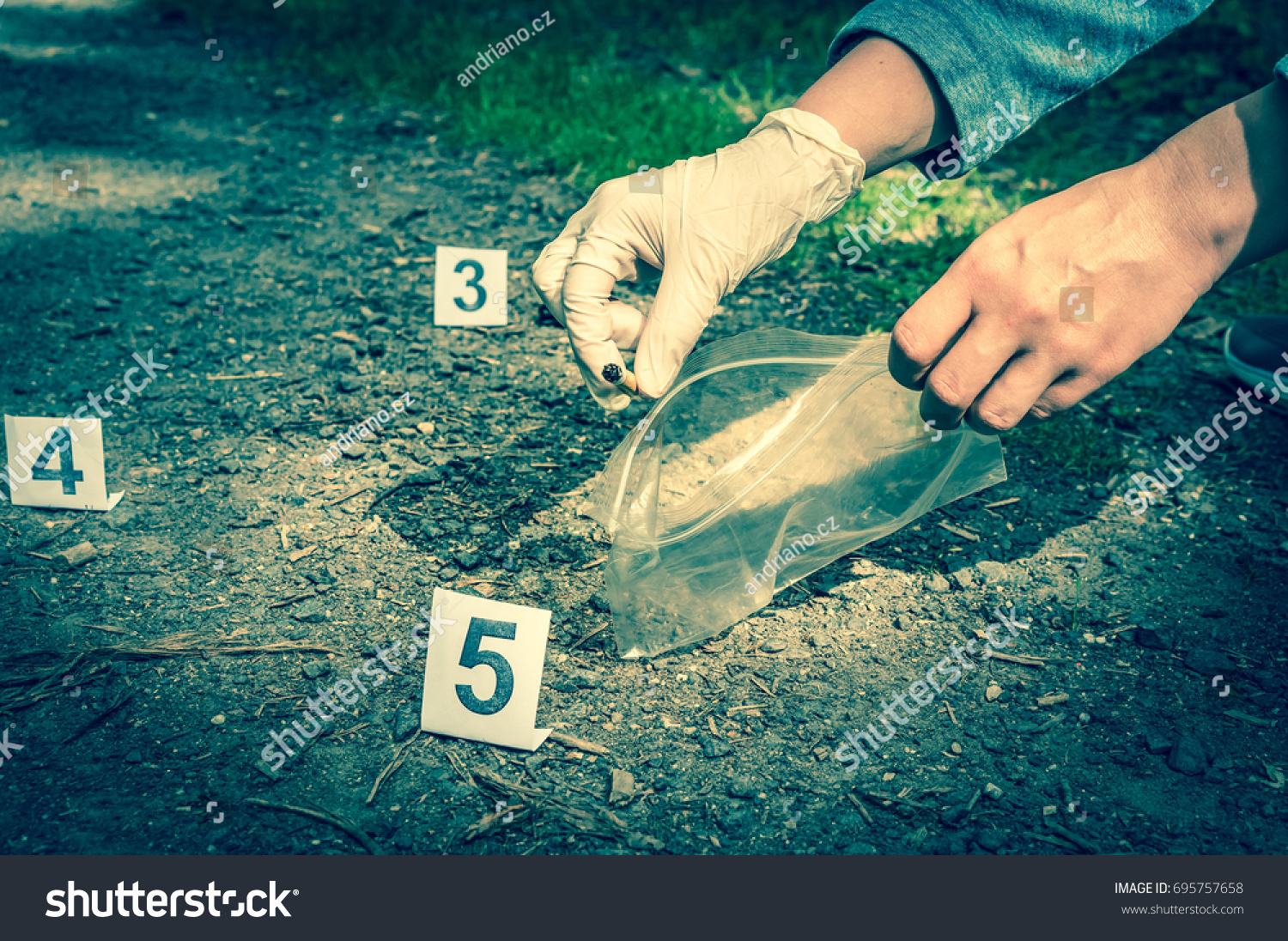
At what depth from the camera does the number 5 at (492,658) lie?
1336 millimetres

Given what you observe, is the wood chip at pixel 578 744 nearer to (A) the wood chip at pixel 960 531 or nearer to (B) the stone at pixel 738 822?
(B) the stone at pixel 738 822

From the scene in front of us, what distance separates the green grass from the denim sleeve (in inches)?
28.8

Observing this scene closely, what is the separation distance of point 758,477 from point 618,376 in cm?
31

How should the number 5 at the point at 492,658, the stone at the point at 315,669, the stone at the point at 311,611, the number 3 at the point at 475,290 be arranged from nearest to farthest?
the number 5 at the point at 492,658
the stone at the point at 315,669
the stone at the point at 311,611
the number 3 at the point at 475,290

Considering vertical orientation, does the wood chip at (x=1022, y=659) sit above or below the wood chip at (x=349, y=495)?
below

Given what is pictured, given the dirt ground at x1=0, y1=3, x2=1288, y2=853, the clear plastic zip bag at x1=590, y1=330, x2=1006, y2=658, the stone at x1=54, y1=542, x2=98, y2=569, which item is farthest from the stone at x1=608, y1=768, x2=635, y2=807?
the stone at x1=54, y1=542, x2=98, y2=569

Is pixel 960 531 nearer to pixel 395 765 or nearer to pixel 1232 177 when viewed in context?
pixel 1232 177

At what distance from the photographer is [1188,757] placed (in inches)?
53.1

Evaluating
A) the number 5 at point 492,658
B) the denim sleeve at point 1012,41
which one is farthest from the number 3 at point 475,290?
the number 5 at point 492,658

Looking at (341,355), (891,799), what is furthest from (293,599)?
(891,799)

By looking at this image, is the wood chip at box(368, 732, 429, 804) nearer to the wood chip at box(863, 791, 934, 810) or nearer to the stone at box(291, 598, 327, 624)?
the stone at box(291, 598, 327, 624)

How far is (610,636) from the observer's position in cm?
155

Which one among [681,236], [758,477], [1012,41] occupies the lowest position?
[758,477]

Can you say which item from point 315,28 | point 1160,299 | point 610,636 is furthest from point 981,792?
point 315,28
